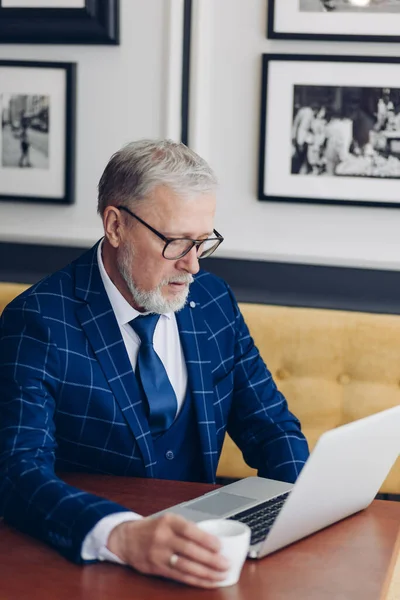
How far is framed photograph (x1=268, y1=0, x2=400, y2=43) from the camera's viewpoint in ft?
8.37

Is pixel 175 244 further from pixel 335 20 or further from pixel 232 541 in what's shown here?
pixel 335 20

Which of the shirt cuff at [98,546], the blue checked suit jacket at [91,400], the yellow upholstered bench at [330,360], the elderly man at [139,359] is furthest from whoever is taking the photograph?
the yellow upholstered bench at [330,360]

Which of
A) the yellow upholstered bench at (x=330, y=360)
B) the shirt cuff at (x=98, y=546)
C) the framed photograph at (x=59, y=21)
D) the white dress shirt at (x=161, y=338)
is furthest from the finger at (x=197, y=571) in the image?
the framed photograph at (x=59, y=21)

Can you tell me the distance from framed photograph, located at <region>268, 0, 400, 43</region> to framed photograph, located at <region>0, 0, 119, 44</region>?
1.67ft

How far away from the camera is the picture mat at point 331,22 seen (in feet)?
8.39

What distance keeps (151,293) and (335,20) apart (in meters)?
1.16

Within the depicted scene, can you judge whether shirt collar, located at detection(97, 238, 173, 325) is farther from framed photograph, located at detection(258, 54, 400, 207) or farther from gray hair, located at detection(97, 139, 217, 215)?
framed photograph, located at detection(258, 54, 400, 207)

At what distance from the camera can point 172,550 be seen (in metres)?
1.27

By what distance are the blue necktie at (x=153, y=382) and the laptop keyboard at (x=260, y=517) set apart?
40 centimetres

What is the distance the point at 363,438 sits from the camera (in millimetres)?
1396

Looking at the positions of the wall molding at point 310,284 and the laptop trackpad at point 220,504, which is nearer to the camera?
the laptop trackpad at point 220,504

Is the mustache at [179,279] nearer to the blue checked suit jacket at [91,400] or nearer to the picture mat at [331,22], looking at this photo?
the blue checked suit jacket at [91,400]

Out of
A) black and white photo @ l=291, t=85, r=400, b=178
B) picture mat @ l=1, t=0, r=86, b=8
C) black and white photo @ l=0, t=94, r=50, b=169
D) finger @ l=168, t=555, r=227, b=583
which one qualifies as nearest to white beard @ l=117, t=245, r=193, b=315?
finger @ l=168, t=555, r=227, b=583

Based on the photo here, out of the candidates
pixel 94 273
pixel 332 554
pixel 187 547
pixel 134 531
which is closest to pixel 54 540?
pixel 134 531
